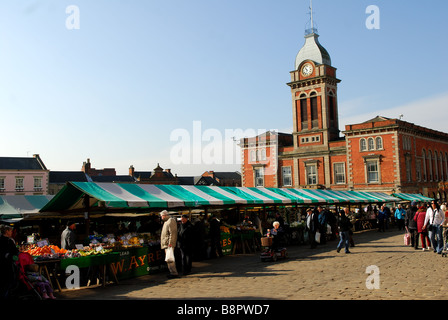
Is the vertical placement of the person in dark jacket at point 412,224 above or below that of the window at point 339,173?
below

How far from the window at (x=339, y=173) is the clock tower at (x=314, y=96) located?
9.89ft

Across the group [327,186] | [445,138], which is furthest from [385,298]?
[445,138]

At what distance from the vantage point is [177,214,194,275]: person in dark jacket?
12.0 metres

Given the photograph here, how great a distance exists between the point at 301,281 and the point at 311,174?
41.6 meters

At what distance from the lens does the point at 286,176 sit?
2082 inches

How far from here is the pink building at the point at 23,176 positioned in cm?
6159

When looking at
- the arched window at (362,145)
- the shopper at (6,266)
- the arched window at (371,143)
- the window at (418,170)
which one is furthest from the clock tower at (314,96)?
the shopper at (6,266)

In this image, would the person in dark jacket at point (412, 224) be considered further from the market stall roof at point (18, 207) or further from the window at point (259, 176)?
the window at point (259, 176)

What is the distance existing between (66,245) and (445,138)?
54.7m

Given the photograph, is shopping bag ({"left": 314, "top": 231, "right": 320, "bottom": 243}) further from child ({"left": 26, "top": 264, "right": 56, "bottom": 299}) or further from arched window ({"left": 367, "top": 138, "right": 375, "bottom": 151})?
arched window ({"left": 367, "top": 138, "right": 375, "bottom": 151})

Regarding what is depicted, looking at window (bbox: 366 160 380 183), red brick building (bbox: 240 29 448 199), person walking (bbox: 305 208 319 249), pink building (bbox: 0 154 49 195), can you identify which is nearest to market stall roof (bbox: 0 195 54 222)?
person walking (bbox: 305 208 319 249)

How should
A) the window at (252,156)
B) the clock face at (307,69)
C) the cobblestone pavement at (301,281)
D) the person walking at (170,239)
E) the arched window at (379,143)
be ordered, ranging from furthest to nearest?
the window at (252,156) → the clock face at (307,69) → the arched window at (379,143) → the person walking at (170,239) → the cobblestone pavement at (301,281)

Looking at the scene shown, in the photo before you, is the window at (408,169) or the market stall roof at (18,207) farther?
the window at (408,169)

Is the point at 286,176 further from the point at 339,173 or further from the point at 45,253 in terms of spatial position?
the point at 45,253
